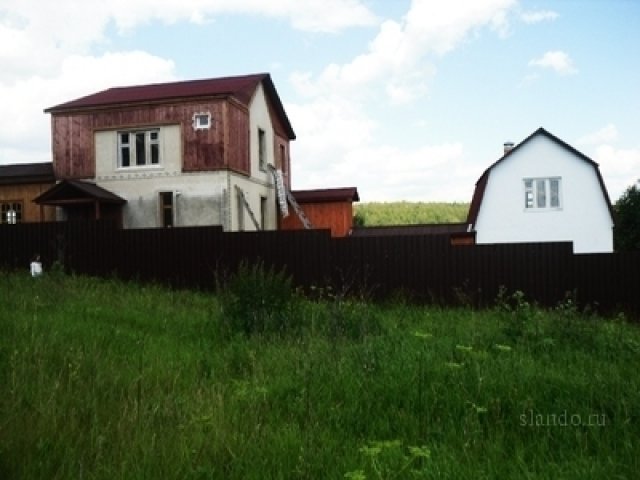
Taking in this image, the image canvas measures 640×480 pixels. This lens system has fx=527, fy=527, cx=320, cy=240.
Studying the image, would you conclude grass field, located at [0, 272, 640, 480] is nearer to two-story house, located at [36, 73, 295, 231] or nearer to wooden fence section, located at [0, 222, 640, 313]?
wooden fence section, located at [0, 222, 640, 313]

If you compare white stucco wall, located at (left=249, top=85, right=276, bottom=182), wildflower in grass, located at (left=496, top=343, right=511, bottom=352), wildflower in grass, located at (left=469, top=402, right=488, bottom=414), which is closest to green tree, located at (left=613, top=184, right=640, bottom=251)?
white stucco wall, located at (left=249, top=85, right=276, bottom=182)

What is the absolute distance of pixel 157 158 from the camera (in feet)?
71.5

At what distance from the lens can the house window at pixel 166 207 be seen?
2172 centimetres

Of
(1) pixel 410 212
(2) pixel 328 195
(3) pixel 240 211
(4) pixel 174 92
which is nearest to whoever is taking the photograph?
(4) pixel 174 92

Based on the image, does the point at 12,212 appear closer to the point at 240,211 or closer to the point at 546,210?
the point at 240,211

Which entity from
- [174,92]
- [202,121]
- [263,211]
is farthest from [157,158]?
[263,211]

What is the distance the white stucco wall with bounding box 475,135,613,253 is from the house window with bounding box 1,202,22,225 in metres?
20.4

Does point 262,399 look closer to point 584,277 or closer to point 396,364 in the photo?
point 396,364

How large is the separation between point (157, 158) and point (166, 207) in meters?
2.06

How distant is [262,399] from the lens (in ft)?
15.7

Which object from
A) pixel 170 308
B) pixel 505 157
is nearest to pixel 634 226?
pixel 505 157

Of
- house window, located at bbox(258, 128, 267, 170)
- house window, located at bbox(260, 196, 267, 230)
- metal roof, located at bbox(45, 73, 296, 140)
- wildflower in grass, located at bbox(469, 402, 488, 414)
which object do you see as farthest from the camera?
house window, located at bbox(258, 128, 267, 170)

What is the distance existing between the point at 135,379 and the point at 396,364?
2.67m

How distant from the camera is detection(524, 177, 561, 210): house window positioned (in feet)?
75.5
